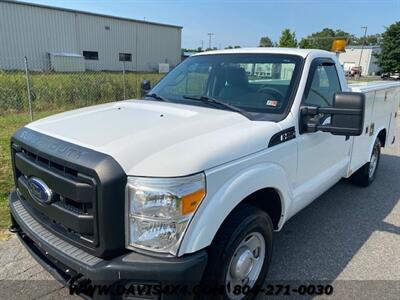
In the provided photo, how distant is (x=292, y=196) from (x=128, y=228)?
61.4 inches

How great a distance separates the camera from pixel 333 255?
343 centimetres

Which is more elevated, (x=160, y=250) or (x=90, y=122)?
(x=90, y=122)

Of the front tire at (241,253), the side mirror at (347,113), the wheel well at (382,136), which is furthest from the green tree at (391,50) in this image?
the front tire at (241,253)

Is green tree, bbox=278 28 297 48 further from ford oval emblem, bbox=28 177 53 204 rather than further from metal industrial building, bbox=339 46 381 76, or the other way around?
ford oval emblem, bbox=28 177 53 204

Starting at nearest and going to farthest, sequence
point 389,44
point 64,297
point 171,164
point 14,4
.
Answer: point 171,164, point 64,297, point 14,4, point 389,44

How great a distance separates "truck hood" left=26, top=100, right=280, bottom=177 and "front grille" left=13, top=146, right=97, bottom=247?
19 centimetres

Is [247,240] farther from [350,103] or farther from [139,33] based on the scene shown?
[139,33]

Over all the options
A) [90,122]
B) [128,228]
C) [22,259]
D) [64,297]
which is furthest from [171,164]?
[22,259]

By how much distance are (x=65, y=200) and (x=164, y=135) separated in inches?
29.5

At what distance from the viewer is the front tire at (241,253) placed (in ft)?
7.09

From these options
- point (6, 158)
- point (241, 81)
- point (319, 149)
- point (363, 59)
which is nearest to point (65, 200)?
point (241, 81)

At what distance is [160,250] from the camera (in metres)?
1.92

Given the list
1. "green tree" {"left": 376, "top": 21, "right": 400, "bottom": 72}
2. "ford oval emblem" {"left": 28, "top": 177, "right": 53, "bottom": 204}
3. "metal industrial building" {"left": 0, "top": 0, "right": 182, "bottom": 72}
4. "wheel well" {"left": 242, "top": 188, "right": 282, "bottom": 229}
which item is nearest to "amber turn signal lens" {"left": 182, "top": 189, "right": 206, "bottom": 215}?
"wheel well" {"left": 242, "top": 188, "right": 282, "bottom": 229}

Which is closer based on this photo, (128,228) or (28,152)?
(128,228)
